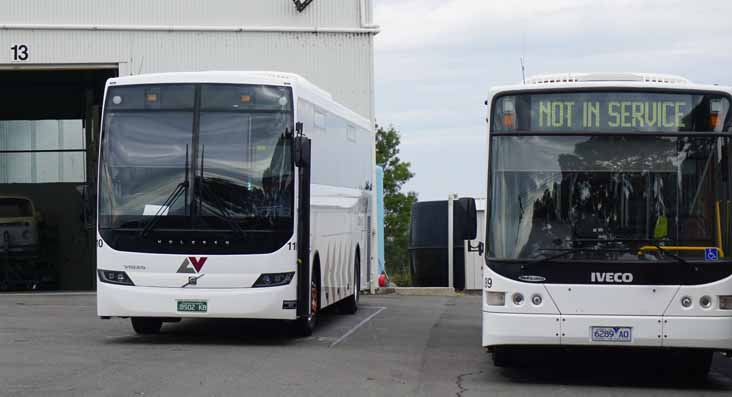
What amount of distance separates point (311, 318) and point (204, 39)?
42.7 ft

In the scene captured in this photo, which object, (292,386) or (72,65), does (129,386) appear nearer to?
(292,386)

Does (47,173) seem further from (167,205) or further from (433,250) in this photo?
(167,205)

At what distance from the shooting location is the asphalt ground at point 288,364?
11672 mm

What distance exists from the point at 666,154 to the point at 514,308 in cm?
217

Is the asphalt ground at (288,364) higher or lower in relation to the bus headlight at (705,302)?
lower

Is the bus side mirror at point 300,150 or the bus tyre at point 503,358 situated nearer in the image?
the bus tyre at point 503,358

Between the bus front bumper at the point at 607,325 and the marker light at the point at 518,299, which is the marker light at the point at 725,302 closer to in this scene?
the bus front bumper at the point at 607,325

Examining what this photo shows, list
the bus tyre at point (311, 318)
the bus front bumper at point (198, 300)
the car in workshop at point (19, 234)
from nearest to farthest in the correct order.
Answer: the bus front bumper at point (198, 300)
the bus tyre at point (311, 318)
the car in workshop at point (19, 234)

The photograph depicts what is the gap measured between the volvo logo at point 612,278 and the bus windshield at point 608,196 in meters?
0.18

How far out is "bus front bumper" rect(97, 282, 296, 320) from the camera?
49.8 feet

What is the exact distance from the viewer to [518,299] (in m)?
12.2

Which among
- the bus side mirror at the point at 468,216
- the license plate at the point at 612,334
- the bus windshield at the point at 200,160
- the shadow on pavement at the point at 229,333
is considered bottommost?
the shadow on pavement at the point at 229,333

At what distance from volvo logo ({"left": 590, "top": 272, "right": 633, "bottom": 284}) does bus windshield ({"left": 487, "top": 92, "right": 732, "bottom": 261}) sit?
18 centimetres

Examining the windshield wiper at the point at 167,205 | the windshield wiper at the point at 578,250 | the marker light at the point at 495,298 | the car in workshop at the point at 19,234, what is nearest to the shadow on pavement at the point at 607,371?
the marker light at the point at 495,298
